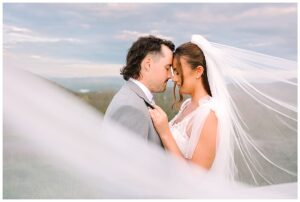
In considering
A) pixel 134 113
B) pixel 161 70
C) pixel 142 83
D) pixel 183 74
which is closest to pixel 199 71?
pixel 183 74

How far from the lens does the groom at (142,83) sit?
2.84 metres

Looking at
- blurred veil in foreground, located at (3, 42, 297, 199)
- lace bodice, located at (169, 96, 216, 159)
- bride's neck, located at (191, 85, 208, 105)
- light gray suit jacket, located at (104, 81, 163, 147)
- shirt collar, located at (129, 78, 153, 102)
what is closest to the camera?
blurred veil in foreground, located at (3, 42, 297, 199)

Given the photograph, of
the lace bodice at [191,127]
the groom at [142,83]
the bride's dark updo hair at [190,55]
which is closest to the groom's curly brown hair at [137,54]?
the groom at [142,83]

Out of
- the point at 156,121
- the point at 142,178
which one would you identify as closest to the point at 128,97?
the point at 156,121

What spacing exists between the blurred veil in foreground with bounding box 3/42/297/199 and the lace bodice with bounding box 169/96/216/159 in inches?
4.8

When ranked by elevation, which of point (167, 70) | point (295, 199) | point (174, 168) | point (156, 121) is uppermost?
point (167, 70)

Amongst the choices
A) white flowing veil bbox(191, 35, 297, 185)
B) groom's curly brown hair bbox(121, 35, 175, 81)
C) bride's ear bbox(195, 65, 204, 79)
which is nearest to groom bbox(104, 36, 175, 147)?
groom's curly brown hair bbox(121, 35, 175, 81)

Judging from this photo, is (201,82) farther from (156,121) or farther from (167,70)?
(156,121)

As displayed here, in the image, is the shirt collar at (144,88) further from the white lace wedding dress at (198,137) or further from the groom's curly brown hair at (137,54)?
the white lace wedding dress at (198,137)

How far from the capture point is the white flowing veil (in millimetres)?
3316

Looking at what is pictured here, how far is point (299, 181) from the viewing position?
344 centimetres

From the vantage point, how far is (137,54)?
301 cm

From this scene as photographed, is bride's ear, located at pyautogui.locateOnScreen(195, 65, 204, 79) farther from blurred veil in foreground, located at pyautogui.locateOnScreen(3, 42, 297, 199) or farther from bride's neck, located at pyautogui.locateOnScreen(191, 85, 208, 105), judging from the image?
blurred veil in foreground, located at pyautogui.locateOnScreen(3, 42, 297, 199)

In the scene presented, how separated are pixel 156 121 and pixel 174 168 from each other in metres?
0.29
